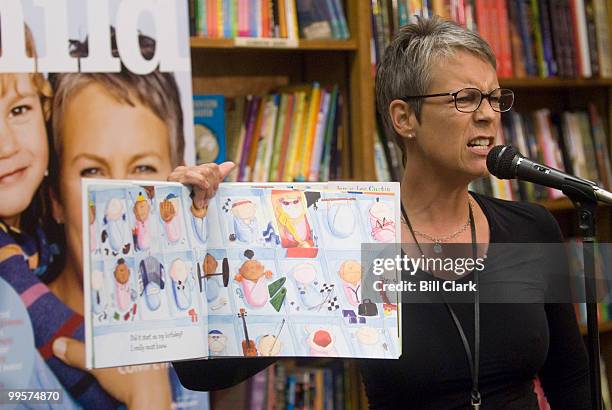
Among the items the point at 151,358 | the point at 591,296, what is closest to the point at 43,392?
the point at 151,358

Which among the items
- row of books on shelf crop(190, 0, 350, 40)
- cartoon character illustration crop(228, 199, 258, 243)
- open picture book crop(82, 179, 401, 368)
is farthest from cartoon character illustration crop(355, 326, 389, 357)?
row of books on shelf crop(190, 0, 350, 40)

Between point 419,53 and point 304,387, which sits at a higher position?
point 419,53

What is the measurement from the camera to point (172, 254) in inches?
48.9

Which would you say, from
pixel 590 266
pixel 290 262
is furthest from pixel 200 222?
pixel 590 266

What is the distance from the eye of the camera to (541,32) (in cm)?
270

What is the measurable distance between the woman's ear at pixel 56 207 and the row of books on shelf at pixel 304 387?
0.76 metres

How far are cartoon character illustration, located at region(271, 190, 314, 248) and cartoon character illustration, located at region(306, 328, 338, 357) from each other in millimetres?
140

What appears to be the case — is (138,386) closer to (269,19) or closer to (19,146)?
(19,146)

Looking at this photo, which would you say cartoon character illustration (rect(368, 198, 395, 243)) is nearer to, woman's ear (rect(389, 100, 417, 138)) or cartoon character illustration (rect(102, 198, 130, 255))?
woman's ear (rect(389, 100, 417, 138))

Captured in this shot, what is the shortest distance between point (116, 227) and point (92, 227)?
0.12ft

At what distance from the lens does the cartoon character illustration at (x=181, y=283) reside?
1.24 metres

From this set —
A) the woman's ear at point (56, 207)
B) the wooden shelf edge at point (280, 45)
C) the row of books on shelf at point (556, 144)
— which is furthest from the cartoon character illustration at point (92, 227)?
the row of books on shelf at point (556, 144)

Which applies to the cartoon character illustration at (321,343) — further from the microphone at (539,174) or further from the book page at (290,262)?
the microphone at (539,174)

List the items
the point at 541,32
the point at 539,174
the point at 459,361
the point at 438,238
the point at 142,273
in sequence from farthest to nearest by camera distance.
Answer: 1. the point at 541,32
2. the point at 438,238
3. the point at 459,361
4. the point at 142,273
5. the point at 539,174
